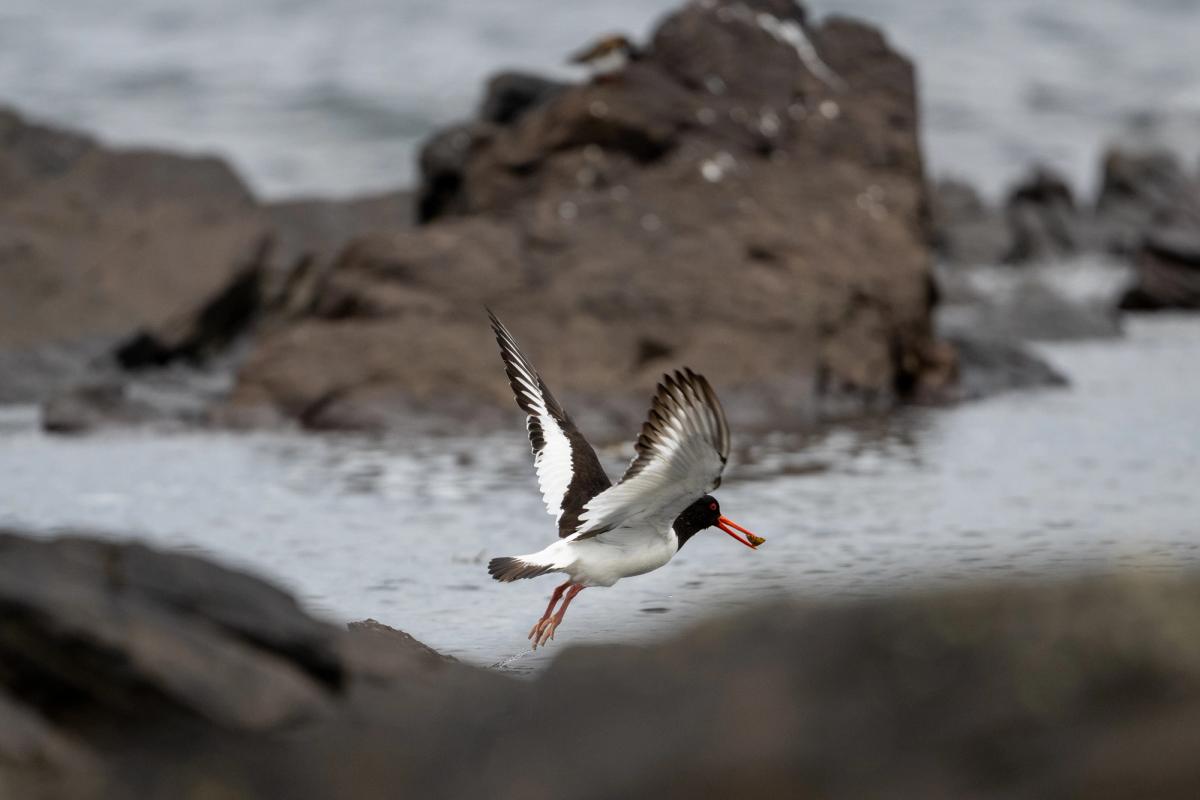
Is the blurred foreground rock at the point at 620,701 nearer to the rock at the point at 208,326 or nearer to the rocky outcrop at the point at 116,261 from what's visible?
the rocky outcrop at the point at 116,261

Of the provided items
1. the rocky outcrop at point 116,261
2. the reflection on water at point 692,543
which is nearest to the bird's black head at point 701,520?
the reflection on water at point 692,543

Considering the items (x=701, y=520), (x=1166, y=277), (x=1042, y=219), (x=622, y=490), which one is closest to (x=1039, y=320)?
(x=1166, y=277)

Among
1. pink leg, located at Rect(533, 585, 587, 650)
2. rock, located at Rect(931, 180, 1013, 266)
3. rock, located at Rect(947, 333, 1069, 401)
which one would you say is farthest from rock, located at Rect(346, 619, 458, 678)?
rock, located at Rect(931, 180, 1013, 266)

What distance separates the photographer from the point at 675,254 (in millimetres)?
15758

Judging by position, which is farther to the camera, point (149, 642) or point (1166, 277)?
point (1166, 277)

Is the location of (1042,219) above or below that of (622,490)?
below

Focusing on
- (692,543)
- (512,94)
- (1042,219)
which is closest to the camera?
(692,543)

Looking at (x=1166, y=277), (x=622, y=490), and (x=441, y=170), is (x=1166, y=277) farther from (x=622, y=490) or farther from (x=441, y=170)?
(x=622, y=490)

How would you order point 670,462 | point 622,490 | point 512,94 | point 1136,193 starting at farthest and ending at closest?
point 1136,193, point 512,94, point 622,490, point 670,462

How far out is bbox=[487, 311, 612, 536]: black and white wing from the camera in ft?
23.9

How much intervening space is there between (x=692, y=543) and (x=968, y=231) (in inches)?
1400

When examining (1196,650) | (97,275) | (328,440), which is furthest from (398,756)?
(97,275)

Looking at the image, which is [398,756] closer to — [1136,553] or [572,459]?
[572,459]

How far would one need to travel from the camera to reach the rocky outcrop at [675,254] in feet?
49.5
